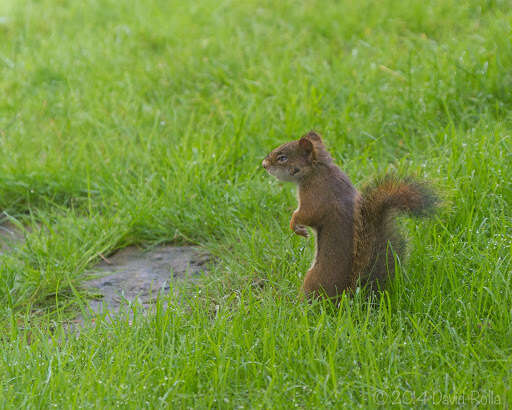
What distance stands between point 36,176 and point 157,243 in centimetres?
106

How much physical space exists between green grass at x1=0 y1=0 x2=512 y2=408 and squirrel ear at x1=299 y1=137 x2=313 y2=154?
0.49 metres

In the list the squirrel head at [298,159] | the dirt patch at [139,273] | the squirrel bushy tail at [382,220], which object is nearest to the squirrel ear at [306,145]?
the squirrel head at [298,159]

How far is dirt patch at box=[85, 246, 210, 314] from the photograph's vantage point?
11.5 ft

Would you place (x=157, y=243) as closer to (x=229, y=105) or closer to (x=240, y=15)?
(x=229, y=105)

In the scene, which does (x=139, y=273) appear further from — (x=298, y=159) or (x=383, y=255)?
(x=383, y=255)

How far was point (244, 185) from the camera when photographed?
4129mm

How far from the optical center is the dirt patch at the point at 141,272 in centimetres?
350

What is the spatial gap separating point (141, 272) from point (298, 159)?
3.78 ft

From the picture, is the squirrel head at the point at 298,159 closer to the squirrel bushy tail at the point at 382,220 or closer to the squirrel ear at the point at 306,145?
the squirrel ear at the point at 306,145

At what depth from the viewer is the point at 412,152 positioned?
410 centimetres

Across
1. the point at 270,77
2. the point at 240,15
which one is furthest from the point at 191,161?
the point at 240,15

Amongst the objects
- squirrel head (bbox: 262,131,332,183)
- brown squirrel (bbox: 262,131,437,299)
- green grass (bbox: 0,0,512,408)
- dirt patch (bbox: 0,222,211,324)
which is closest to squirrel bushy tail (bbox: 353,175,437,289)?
brown squirrel (bbox: 262,131,437,299)

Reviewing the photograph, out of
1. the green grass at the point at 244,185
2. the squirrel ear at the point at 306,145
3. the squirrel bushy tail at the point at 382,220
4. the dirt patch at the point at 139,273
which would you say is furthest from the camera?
the dirt patch at the point at 139,273

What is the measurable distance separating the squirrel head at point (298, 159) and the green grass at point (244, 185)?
0.43 m
